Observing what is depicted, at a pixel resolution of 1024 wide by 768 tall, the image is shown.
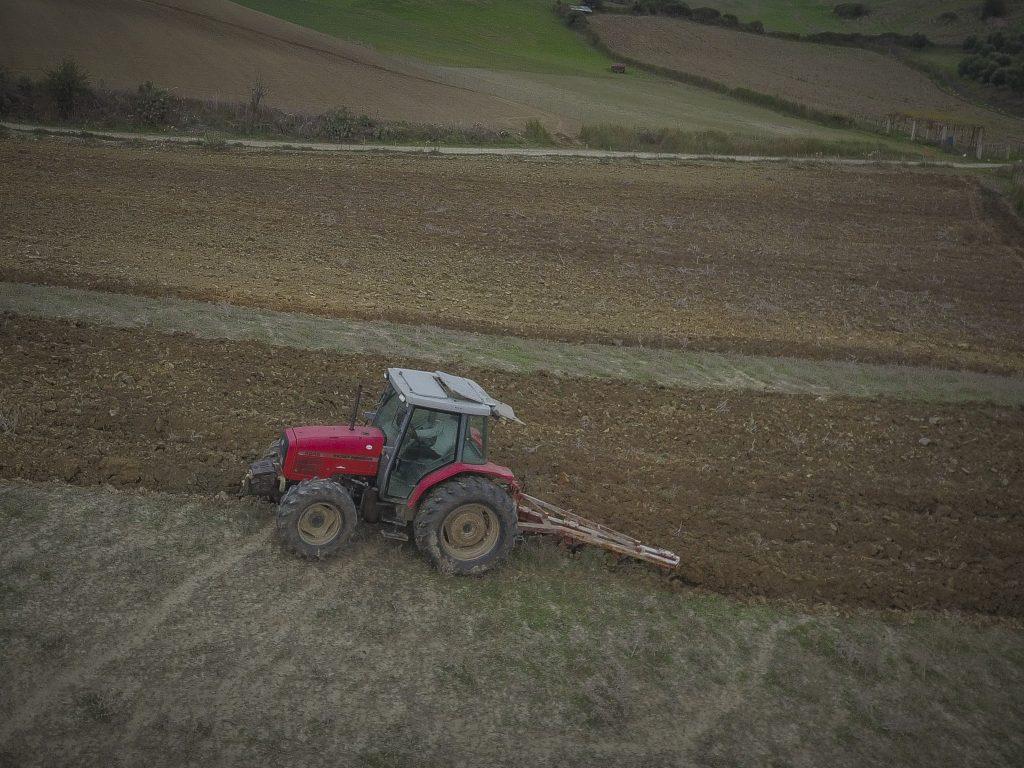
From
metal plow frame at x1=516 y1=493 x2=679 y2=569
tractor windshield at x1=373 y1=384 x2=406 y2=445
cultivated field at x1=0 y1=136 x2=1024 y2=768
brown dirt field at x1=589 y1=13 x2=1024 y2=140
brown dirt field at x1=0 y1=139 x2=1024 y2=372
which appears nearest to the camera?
cultivated field at x1=0 y1=136 x2=1024 y2=768

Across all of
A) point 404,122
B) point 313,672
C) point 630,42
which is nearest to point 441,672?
point 313,672

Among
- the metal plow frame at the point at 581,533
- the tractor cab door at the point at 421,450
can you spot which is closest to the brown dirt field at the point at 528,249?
the metal plow frame at the point at 581,533

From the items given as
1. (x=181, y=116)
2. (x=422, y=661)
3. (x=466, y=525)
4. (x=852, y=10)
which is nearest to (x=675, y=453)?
(x=466, y=525)

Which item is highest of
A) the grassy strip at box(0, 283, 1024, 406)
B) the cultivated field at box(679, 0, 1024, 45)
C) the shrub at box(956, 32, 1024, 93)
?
the cultivated field at box(679, 0, 1024, 45)

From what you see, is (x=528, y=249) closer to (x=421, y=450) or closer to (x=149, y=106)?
(x=421, y=450)

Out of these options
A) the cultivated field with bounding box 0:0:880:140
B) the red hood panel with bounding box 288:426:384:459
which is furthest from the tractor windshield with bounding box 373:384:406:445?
the cultivated field with bounding box 0:0:880:140

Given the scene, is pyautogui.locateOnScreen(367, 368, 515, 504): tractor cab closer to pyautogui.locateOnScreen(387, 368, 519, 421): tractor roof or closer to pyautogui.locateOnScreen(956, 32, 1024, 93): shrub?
pyautogui.locateOnScreen(387, 368, 519, 421): tractor roof
